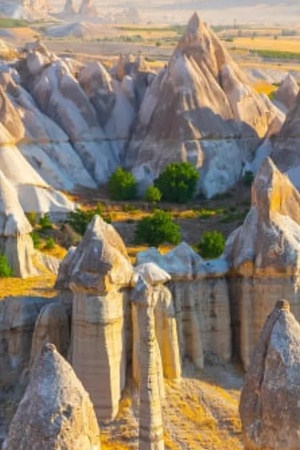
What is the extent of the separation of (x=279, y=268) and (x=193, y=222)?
17.7 metres

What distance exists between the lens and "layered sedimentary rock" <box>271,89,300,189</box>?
39266 millimetres

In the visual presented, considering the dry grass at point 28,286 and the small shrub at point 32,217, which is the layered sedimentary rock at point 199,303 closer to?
the dry grass at point 28,286

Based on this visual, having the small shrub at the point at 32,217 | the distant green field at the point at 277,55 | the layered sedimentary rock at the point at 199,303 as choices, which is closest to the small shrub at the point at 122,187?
the small shrub at the point at 32,217

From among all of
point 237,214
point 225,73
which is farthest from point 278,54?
point 237,214

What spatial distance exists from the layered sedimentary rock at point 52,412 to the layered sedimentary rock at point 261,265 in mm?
9451

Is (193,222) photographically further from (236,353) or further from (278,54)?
(278,54)

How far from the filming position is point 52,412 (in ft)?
30.4

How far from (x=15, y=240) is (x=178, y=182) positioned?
1168 cm

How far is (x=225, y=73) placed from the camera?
146ft

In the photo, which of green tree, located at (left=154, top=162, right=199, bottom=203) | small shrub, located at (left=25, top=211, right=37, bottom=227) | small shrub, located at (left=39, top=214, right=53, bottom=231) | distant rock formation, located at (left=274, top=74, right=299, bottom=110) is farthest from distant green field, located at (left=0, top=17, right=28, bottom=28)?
small shrub, located at (left=39, top=214, right=53, bottom=231)

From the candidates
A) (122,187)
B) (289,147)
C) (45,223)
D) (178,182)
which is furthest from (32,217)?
(289,147)

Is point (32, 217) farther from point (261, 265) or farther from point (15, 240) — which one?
point (261, 265)

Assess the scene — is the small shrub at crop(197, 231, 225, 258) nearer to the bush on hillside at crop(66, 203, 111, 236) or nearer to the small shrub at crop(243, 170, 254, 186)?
the bush on hillside at crop(66, 203, 111, 236)

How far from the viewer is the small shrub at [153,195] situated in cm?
3862
